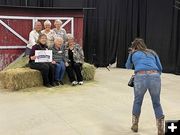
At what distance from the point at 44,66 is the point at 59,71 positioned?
0.34 m

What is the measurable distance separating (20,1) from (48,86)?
13.6 ft

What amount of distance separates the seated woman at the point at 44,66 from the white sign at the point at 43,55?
0.22 ft

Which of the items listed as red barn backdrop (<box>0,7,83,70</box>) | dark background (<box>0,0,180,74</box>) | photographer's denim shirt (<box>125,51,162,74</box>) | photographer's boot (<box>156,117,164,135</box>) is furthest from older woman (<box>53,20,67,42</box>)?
photographer's boot (<box>156,117,164,135</box>)

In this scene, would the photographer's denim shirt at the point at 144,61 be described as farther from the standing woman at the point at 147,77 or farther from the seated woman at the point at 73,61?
the seated woman at the point at 73,61

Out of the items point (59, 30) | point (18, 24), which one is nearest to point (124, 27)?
point (59, 30)

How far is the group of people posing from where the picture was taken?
7379mm

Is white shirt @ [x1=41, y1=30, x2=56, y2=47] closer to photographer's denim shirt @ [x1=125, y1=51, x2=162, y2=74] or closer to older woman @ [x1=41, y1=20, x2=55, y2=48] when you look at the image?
older woman @ [x1=41, y1=20, x2=55, y2=48]

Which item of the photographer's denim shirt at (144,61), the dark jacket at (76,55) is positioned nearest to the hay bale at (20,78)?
the dark jacket at (76,55)

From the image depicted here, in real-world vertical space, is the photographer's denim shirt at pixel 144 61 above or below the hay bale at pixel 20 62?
above

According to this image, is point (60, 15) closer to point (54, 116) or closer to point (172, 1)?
point (172, 1)

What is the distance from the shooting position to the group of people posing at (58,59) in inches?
291

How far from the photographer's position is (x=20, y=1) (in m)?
10.7

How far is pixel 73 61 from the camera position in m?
7.75

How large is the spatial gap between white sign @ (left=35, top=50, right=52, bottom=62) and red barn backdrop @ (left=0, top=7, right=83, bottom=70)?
4.62 ft
